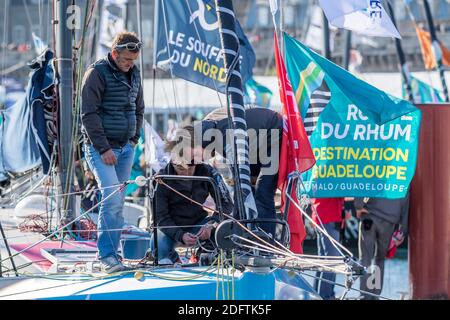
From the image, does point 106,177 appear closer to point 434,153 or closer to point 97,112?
point 97,112

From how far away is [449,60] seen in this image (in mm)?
19844

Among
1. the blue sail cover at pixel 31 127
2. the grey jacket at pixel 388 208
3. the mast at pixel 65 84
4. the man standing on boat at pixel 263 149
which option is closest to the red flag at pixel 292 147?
the man standing on boat at pixel 263 149

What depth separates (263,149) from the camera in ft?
28.1

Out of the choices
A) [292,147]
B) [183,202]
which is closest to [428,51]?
[292,147]

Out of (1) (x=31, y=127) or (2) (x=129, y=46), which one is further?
(1) (x=31, y=127)

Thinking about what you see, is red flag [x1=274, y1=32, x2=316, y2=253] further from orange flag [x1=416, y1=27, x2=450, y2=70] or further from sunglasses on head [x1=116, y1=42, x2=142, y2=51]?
orange flag [x1=416, y1=27, x2=450, y2=70]

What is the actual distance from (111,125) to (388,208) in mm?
3933

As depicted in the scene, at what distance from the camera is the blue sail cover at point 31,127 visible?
32.0 feet

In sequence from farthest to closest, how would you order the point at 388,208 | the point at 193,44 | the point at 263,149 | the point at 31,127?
1. the point at 193,44
2. the point at 388,208
3. the point at 31,127
4. the point at 263,149

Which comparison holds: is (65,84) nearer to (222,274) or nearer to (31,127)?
(31,127)

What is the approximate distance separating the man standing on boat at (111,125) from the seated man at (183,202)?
35 cm

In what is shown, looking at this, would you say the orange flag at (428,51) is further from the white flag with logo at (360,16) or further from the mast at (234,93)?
the mast at (234,93)
